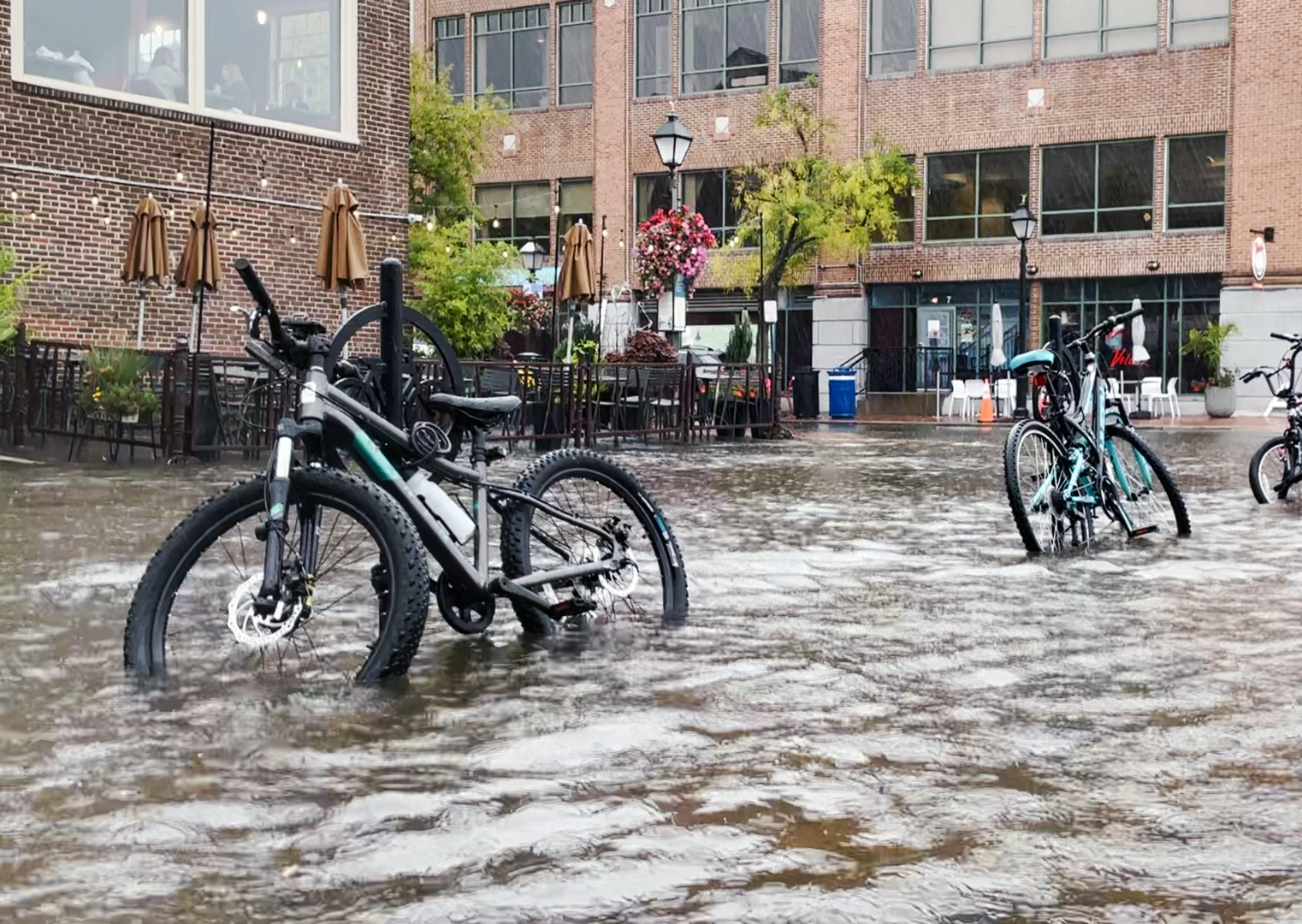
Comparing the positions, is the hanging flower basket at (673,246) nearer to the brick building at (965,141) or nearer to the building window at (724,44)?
the brick building at (965,141)

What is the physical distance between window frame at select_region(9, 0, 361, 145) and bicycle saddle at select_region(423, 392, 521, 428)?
15541 mm

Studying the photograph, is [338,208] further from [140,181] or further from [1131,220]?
[1131,220]

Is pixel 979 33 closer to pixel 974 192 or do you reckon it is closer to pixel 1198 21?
pixel 974 192

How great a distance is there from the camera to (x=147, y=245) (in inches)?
734

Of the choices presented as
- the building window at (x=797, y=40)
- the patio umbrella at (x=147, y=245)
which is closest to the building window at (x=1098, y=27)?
the building window at (x=797, y=40)

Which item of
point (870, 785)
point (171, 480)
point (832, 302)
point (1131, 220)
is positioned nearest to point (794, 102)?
point (832, 302)

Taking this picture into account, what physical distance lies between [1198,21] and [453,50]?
21704 millimetres

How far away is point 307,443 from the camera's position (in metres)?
5.22

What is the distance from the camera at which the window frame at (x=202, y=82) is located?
19.2m

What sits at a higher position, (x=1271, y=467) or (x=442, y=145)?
(x=442, y=145)

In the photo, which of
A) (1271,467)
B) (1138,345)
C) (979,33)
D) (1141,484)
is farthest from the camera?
(979,33)

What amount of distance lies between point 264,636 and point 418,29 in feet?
159

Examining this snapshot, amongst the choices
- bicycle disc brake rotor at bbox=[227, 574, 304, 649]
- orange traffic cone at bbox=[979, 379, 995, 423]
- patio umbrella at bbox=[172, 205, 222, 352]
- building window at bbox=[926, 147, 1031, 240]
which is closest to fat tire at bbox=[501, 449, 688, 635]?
bicycle disc brake rotor at bbox=[227, 574, 304, 649]

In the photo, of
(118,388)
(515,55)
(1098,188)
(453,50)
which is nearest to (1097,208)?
(1098,188)
